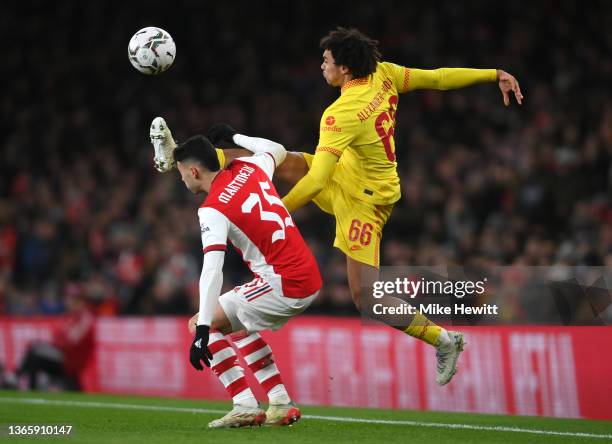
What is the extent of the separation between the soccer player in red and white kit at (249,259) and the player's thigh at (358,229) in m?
0.95

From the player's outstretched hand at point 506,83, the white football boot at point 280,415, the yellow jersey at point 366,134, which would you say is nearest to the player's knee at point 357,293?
the yellow jersey at point 366,134

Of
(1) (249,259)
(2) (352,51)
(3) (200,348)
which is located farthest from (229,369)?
(2) (352,51)

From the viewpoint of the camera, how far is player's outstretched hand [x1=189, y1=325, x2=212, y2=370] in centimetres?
708

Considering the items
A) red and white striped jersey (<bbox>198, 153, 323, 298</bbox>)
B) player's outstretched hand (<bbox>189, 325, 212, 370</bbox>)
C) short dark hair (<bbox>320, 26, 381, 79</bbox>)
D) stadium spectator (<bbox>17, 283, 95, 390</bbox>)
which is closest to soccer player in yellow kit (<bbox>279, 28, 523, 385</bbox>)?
short dark hair (<bbox>320, 26, 381, 79</bbox>)

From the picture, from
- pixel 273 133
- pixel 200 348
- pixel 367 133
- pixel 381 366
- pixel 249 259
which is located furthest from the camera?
pixel 273 133

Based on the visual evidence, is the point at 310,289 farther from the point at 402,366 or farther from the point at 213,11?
the point at 213,11

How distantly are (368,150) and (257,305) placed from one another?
65.3 inches

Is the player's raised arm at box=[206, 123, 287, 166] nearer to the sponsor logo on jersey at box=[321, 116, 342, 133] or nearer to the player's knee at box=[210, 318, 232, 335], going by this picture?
the sponsor logo on jersey at box=[321, 116, 342, 133]

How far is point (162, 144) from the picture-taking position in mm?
8477

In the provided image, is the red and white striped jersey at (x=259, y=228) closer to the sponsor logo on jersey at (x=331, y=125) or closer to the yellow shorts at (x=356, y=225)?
the sponsor logo on jersey at (x=331, y=125)

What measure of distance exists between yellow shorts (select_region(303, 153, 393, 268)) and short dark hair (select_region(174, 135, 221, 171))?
1253 millimetres

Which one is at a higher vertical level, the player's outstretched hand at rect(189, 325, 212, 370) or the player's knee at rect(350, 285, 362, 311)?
the player's knee at rect(350, 285, 362, 311)

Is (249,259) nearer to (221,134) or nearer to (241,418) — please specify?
(241,418)

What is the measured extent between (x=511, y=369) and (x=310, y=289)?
11.4 feet
